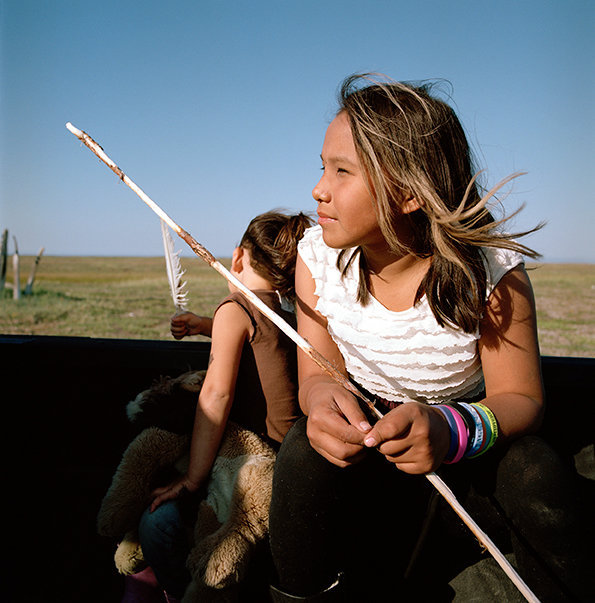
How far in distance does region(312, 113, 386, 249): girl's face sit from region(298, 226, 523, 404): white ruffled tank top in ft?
0.60

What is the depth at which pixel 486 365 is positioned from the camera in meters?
1.29

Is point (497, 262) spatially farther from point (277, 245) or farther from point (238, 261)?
→ point (238, 261)

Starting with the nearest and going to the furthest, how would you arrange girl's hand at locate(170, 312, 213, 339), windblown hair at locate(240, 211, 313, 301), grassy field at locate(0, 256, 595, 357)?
1. windblown hair at locate(240, 211, 313, 301)
2. girl's hand at locate(170, 312, 213, 339)
3. grassy field at locate(0, 256, 595, 357)

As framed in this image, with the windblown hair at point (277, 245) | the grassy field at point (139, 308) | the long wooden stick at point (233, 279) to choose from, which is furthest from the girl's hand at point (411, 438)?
the grassy field at point (139, 308)

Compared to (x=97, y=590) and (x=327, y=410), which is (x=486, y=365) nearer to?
(x=327, y=410)

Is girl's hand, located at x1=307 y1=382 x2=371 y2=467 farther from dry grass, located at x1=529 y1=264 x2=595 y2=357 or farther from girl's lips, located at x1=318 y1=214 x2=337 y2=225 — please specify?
dry grass, located at x1=529 y1=264 x2=595 y2=357

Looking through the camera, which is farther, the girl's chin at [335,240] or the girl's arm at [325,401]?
the girl's chin at [335,240]

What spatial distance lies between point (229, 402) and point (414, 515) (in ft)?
1.95

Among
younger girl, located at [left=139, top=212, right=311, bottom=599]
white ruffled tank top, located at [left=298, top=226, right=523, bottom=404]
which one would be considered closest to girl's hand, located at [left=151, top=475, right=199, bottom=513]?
younger girl, located at [left=139, top=212, right=311, bottom=599]

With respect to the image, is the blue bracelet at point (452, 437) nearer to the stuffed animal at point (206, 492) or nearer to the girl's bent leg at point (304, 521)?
the girl's bent leg at point (304, 521)

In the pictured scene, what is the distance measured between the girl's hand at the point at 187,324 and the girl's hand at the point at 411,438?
44.4 inches

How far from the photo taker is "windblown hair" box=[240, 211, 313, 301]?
6.09ft

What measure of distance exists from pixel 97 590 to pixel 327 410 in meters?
1.27

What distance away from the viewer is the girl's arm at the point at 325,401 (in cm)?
105
